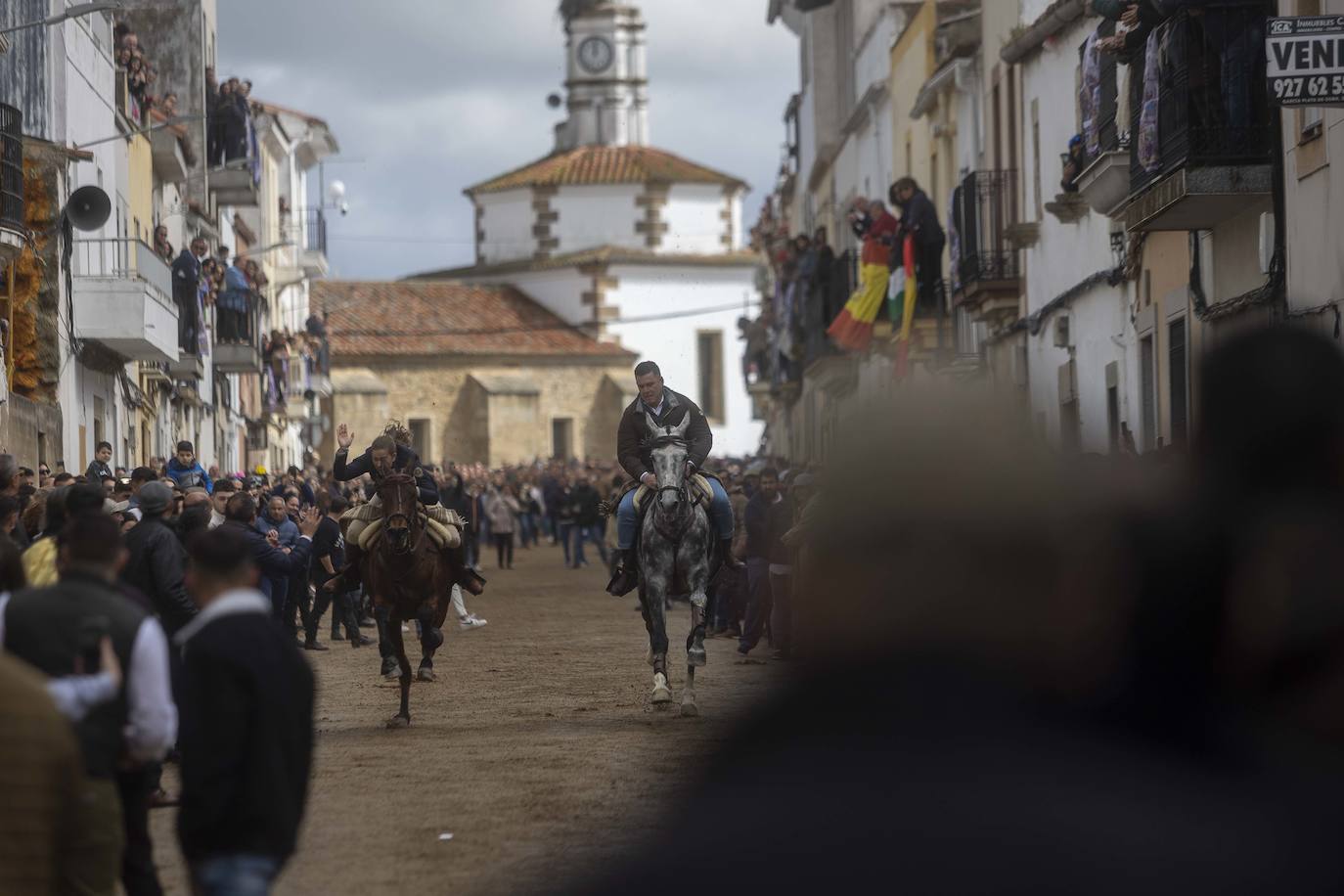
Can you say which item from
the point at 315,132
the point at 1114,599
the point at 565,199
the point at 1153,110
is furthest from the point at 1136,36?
the point at 565,199

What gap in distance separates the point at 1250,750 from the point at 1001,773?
0.36 meters

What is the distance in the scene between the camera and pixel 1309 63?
1432 centimetres

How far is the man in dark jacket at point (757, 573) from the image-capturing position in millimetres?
23516

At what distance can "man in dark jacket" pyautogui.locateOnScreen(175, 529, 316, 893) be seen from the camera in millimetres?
6734

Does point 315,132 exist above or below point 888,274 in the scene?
above

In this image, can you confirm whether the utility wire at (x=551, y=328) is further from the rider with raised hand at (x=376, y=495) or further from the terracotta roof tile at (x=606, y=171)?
the rider with raised hand at (x=376, y=495)

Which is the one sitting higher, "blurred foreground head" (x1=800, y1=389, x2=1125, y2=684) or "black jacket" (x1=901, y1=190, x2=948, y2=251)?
"black jacket" (x1=901, y1=190, x2=948, y2=251)

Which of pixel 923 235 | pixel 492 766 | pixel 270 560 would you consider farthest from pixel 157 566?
pixel 923 235

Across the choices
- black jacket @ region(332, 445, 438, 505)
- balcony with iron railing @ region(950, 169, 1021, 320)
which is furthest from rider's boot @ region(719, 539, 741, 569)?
balcony with iron railing @ region(950, 169, 1021, 320)

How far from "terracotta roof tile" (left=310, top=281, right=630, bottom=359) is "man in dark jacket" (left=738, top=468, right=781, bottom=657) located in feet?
212

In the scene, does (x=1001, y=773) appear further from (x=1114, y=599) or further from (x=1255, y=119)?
(x=1255, y=119)

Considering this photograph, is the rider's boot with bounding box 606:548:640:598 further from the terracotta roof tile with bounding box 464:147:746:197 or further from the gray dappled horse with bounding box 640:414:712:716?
the terracotta roof tile with bounding box 464:147:746:197

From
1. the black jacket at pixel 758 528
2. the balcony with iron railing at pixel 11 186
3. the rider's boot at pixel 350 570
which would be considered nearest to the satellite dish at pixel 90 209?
the balcony with iron railing at pixel 11 186

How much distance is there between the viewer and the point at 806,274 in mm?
46969
